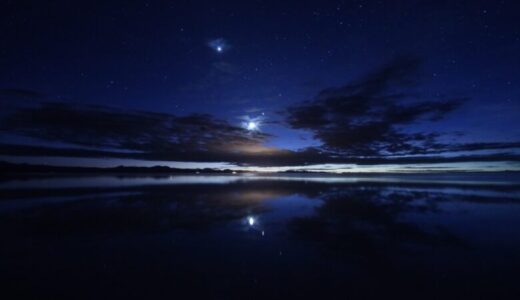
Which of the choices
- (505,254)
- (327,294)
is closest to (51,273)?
(327,294)

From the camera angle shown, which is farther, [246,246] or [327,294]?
[246,246]

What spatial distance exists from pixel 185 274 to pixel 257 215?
7.15m

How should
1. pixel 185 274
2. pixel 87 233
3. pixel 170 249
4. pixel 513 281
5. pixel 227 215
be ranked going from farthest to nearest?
pixel 227 215 < pixel 87 233 < pixel 170 249 < pixel 185 274 < pixel 513 281

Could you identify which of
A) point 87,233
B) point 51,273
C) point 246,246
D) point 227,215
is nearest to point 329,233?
point 246,246

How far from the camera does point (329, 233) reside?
9.85m

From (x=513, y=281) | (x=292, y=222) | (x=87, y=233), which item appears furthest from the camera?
(x=292, y=222)

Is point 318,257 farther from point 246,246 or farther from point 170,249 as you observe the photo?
point 170,249

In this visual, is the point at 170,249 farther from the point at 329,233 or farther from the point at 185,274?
the point at 329,233

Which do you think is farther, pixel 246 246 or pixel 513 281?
pixel 246 246

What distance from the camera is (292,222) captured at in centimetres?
1179

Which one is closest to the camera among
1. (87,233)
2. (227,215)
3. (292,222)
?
(87,233)

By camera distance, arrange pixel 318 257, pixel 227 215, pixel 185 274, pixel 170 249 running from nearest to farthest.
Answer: pixel 185 274 < pixel 318 257 < pixel 170 249 < pixel 227 215

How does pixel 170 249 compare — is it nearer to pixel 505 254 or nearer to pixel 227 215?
pixel 227 215

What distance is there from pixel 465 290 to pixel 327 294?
290 cm
